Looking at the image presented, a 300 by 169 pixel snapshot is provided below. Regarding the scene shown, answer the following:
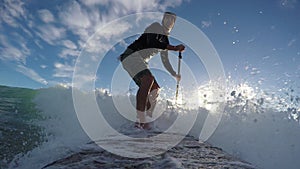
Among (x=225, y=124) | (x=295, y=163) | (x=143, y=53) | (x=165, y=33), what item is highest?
(x=165, y=33)

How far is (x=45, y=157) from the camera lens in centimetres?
274

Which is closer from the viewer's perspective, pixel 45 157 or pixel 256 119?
pixel 45 157

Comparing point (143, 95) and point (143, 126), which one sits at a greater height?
point (143, 95)

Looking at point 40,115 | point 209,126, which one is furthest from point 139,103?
point 40,115

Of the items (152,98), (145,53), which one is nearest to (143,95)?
(152,98)

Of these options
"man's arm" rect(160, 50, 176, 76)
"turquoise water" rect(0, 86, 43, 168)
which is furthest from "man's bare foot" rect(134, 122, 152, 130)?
"turquoise water" rect(0, 86, 43, 168)

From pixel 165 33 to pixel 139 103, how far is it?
1475 mm

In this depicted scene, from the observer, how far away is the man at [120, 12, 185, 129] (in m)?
4.86

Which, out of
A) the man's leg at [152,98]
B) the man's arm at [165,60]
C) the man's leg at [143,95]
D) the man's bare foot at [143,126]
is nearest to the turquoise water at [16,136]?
the man's bare foot at [143,126]

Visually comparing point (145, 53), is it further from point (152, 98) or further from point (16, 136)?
point (16, 136)

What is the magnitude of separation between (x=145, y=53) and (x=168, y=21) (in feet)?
2.56

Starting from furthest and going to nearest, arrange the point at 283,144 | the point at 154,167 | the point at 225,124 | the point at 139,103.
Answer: the point at 225,124 → the point at 283,144 → the point at 139,103 → the point at 154,167

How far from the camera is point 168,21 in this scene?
523cm

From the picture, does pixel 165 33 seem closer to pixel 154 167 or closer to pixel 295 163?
pixel 154 167
